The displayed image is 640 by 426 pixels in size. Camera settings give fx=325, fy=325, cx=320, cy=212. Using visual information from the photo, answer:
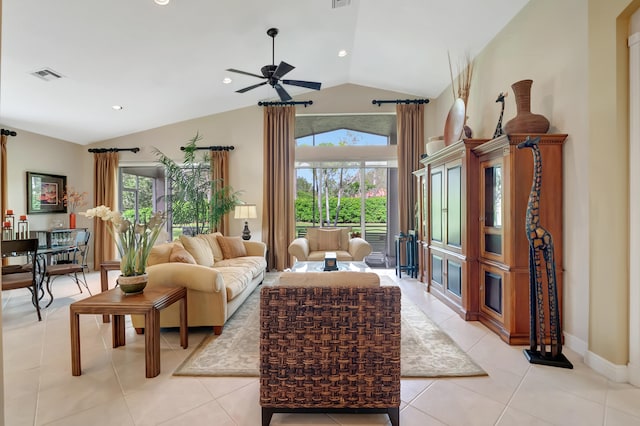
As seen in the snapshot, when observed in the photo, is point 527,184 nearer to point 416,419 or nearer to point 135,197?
point 416,419

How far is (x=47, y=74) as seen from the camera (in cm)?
400

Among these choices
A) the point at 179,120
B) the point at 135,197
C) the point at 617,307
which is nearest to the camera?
the point at 617,307

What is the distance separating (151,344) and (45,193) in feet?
16.9

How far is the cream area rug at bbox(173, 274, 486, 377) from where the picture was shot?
7.73 feet

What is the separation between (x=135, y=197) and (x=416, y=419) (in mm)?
7493

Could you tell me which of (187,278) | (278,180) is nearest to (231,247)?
(278,180)

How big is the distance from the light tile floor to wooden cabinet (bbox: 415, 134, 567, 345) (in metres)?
0.52

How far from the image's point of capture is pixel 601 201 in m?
2.37

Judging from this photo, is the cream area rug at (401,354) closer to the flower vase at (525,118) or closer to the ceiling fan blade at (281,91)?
the flower vase at (525,118)

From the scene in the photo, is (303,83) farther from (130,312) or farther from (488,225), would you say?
(130,312)

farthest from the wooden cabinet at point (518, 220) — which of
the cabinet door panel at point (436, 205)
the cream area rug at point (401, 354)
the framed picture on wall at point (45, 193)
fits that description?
the framed picture on wall at point (45, 193)

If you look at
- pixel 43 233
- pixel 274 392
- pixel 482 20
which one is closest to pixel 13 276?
pixel 43 233

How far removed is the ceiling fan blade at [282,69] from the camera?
11.5 ft

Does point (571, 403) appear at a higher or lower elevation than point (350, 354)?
lower
